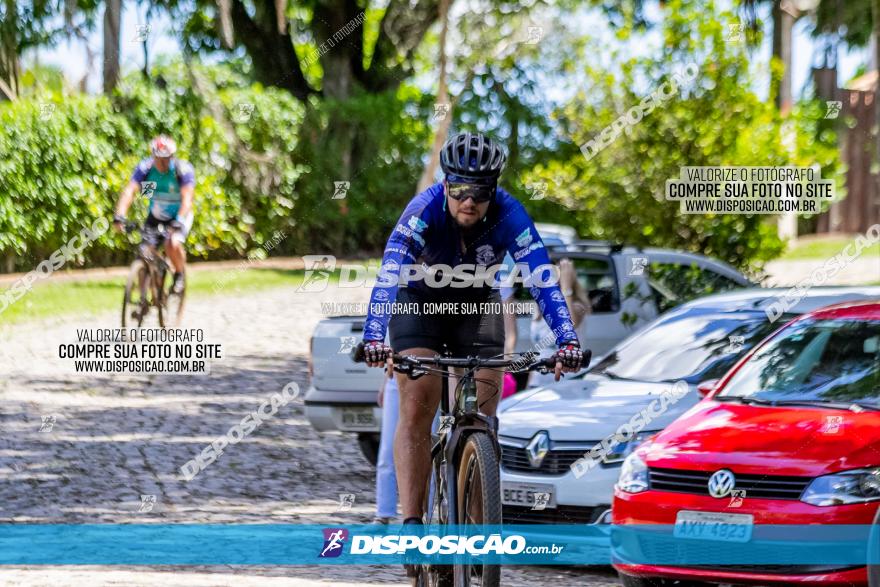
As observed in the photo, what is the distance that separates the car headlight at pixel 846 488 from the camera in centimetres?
712

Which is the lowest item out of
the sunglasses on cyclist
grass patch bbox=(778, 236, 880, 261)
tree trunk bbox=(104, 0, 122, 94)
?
grass patch bbox=(778, 236, 880, 261)

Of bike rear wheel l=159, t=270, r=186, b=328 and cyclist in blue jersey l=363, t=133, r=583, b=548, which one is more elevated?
cyclist in blue jersey l=363, t=133, r=583, b=548

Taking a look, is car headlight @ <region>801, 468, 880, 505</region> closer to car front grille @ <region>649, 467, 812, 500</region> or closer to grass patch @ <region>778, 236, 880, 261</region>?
car front grille @ <region>649, 467, 812, 500</region>

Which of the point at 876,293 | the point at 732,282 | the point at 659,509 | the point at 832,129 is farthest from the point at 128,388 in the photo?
the point at 659,509

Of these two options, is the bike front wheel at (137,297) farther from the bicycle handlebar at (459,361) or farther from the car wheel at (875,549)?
→ the car wheel at (875,549)

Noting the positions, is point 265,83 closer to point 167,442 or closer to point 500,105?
point 500,105

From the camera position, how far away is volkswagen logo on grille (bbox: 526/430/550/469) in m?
9.18

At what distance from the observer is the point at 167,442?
13.0 metres

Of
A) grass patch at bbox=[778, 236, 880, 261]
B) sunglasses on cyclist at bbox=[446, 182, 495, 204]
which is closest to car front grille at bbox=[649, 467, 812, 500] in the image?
sunglasses on cyclist at bbox=[446, 182, 495, 204]

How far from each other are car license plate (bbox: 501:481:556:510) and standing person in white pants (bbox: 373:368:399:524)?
64 centimetres

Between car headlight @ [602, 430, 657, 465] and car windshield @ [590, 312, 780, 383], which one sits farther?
car windshield @ [590, 312, 780, 383]

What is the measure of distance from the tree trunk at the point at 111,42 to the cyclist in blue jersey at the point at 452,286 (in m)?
18.4

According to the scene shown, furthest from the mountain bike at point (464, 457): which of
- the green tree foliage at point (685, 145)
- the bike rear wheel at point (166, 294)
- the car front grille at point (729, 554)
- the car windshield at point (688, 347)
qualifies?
the green tree foliage at point (685, 145)

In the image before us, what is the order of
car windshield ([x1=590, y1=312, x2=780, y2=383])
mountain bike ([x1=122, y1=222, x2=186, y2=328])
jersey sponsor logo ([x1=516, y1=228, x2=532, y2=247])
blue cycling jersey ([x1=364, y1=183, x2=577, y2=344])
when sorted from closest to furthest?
1. blue cycling jersey ([x1=364, y1=183, x2=577, y2=344])
2. jersey sponsor logo ([x1=516, y1=228, x2=532, y2=247])
3. car windshield ([x1=590, y1=312, x2=780, y2=383])
4. mountain bike ([x1=122, y1=222, x2=186, y2=328])
